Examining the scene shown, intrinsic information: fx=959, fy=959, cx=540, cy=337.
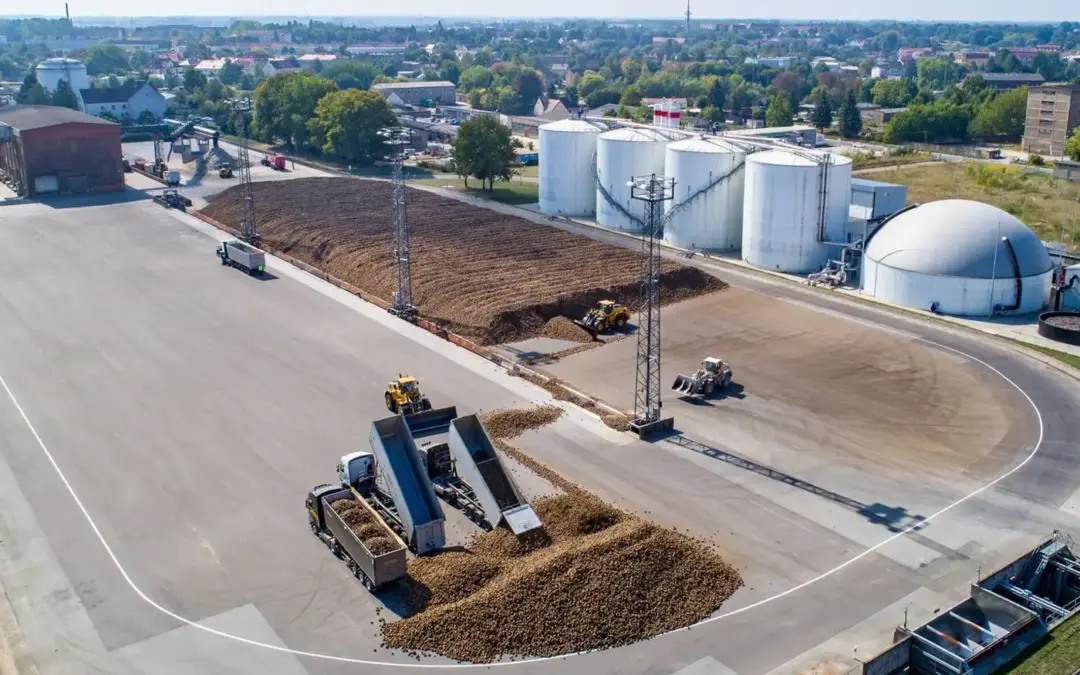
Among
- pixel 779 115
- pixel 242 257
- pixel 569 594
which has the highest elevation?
pixel 779 115

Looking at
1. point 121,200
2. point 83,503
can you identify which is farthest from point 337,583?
point 121,200

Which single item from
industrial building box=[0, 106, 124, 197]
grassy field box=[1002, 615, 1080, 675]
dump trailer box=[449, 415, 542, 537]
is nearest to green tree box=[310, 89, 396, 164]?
industrial building box=[0, 106, 124, 197]

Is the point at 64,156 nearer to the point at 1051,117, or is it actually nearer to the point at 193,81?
the point at 193,81

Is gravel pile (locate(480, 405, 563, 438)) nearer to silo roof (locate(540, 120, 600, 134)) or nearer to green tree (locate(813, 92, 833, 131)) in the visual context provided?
silo roof (locate(540, 120, 600, 134))

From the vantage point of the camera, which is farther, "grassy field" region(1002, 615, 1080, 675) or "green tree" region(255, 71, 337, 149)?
"green tree" region(255, 71, 337, 149)

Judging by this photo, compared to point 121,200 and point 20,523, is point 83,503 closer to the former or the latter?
point 20,523

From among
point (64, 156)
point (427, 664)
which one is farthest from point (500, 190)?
point (427, 664)
